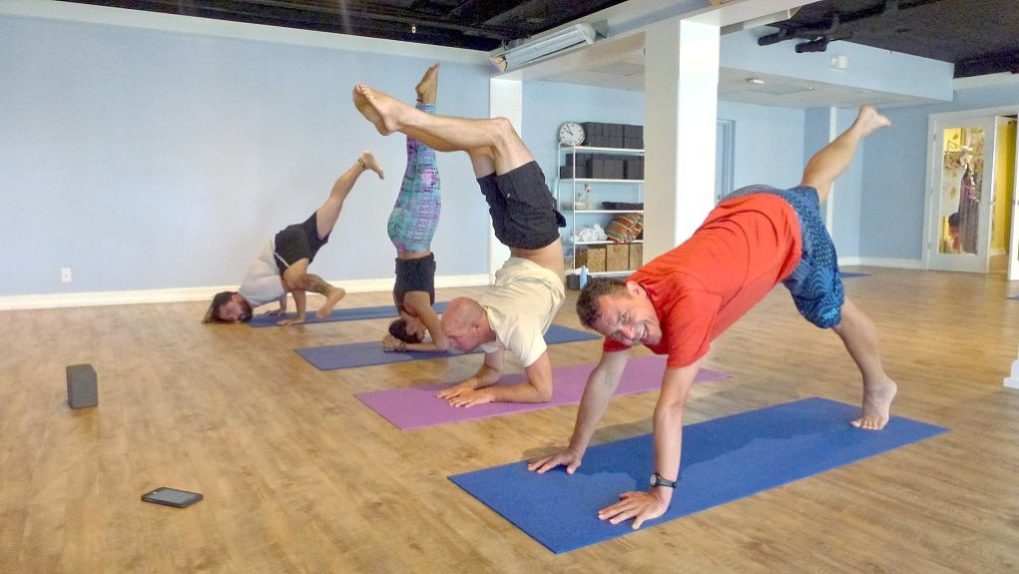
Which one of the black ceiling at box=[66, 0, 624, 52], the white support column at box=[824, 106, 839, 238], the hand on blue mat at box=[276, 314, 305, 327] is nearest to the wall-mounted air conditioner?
the black ceiling at box=[66, 0, 624, 52]

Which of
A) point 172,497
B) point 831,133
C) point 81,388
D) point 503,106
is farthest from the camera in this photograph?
point 831,133

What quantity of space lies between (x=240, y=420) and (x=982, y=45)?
27.3ft

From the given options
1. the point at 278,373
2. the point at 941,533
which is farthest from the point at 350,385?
the point at 941,533

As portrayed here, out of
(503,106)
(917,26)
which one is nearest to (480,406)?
(503,106)

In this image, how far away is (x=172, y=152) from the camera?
6348 millimetres

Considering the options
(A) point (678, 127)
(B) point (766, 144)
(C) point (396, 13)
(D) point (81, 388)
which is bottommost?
(D) point (81, 388)

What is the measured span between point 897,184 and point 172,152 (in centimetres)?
906

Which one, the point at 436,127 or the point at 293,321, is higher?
the point at 436,127

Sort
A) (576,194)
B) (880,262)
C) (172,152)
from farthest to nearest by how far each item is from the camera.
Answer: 1. (880,262)
2. (576,194)
3. (172,152)

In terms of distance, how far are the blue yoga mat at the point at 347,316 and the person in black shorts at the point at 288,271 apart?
0.10m

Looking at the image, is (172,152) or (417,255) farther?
(172,152)

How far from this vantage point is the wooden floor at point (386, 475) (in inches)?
68.4

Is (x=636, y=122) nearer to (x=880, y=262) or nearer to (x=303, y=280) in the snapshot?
(x=880, y=262)

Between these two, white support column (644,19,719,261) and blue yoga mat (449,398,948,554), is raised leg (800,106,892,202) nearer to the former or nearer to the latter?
blue yoga mat (449,398,948,554)
